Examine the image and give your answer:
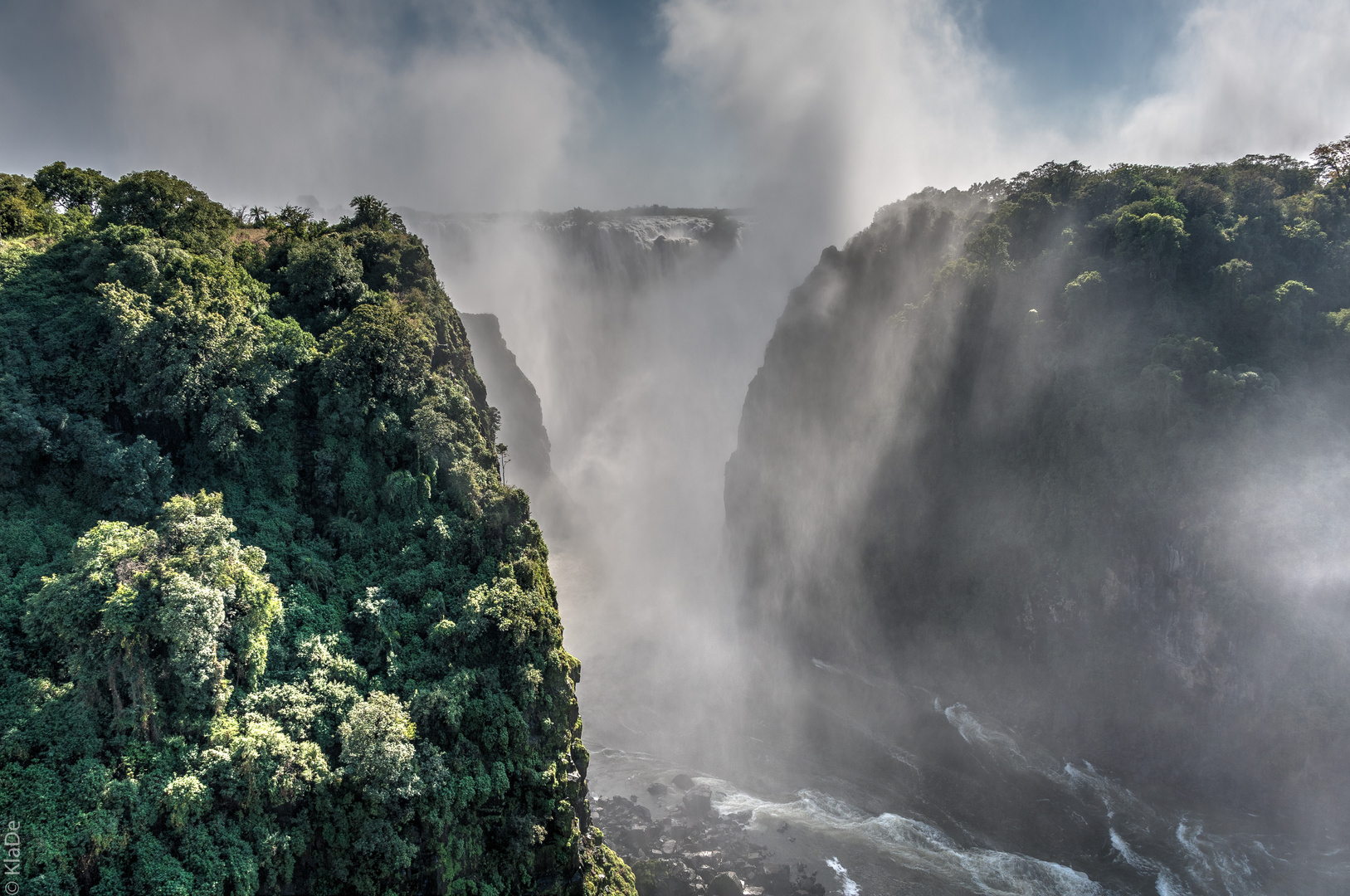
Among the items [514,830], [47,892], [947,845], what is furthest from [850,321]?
[47,892]

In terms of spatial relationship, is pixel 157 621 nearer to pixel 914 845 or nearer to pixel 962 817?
pixel 914 845

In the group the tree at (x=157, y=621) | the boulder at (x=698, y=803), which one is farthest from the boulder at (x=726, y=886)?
the tree at (x=157, y=621)

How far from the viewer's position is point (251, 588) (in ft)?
72.8

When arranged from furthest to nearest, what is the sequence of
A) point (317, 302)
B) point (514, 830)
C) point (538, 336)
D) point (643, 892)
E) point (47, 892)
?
1. point (538, 336)
2. point (317, 302)
3. point (643, 892)
4. point (514, 830)
5. point (47, 892)

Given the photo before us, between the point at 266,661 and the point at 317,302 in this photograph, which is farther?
the point at 317,302

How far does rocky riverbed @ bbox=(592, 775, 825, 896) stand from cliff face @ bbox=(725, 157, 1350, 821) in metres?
22.1

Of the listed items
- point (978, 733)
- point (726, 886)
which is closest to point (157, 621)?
point (726, 886)

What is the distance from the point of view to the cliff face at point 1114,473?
36344 millimetres

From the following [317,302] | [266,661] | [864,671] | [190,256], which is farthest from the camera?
[864,671]

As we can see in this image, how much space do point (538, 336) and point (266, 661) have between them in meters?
94.3

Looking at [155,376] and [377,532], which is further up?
[155,376]

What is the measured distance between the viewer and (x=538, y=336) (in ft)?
368

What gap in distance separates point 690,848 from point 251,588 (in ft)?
95.7

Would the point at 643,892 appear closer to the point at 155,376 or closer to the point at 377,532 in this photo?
the point at 377,532
